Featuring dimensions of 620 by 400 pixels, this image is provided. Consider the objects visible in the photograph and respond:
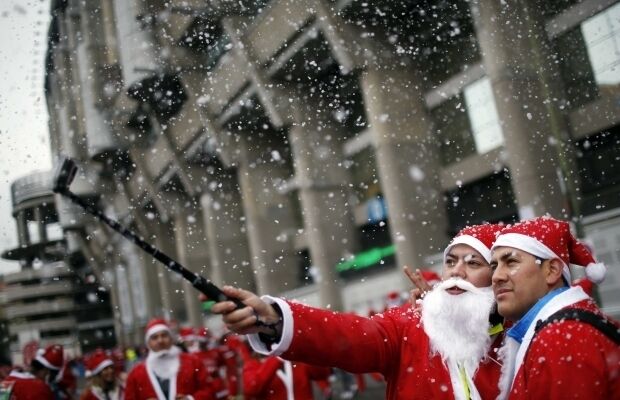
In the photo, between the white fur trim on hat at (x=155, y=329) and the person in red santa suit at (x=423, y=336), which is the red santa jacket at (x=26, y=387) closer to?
the white fur trim on hat at (x=155, y=329)

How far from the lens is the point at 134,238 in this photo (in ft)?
5.54

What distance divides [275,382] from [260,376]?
0.47 ft

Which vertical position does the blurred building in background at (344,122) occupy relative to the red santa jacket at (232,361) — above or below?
above

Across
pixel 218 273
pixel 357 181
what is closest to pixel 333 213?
pixel 357 181

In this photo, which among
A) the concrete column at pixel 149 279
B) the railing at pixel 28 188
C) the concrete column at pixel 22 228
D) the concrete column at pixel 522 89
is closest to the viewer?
the concrete column at pixel 22 228

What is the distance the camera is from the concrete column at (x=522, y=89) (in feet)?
27.7

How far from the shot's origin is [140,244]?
1.65 meters

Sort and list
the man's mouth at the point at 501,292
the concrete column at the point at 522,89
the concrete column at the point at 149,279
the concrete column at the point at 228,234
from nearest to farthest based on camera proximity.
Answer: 1. the man's mouth at the point at 501,292
2. the concrete column at the point at 522,89
3. the concrete column at the point at 228,234
4. the concrete column at the point at 149,279

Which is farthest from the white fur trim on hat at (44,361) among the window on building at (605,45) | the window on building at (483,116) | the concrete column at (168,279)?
the concrete column at (168,279)

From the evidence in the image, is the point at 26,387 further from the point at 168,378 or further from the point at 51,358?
the point at 168,378

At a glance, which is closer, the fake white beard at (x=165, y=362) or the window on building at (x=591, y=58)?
the fake white beard at (x=165, y=362)

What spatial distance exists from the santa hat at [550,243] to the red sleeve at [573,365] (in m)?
0.32

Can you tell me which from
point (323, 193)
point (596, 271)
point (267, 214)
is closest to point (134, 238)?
point (596, 271)

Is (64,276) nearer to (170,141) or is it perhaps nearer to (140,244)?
(170,141)
